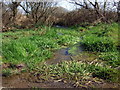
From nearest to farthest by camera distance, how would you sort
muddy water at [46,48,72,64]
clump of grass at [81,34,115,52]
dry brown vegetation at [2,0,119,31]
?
muddy water at [46,48,72,64], clump of grass at [81,34,115,52], dry brown vegetation at [2,0,119,31]

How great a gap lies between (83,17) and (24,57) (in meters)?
12.2

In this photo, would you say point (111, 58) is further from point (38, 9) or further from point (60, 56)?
point (38, 9)

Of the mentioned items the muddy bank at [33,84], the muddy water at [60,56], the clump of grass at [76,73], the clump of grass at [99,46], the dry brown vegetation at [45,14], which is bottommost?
the muddy bank at [33,84]

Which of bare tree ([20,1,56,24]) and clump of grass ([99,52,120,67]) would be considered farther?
bare tree ([20,1,56,24])

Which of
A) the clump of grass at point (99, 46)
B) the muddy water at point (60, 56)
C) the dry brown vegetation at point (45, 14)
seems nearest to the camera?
the muddy water at point (60, 56)

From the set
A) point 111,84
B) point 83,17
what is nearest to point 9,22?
point 83,17

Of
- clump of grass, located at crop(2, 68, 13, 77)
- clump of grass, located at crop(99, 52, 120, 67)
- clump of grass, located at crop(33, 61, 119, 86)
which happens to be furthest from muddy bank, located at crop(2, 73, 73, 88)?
clump of grass, located at crop(99, 52, 120, 67)

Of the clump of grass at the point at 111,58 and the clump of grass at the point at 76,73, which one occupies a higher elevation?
the clump of grass at the point at 111,58

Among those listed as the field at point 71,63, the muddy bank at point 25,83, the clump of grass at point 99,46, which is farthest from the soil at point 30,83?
the clump of grass at point 99,46

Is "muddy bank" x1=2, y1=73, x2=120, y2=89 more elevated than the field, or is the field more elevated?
the field

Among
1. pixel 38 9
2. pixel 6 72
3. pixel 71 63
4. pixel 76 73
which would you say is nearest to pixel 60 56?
pixel 71 63

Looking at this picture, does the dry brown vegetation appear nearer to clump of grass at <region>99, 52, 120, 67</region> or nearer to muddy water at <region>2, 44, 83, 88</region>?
clump of grass at <region>99, 52, 120, 67</region>

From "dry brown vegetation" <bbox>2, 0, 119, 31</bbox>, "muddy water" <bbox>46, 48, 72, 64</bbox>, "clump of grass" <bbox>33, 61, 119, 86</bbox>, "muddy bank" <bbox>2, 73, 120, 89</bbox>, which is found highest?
"dry brown vegetation" <bbox>2, 0, 119, 31</bbox>

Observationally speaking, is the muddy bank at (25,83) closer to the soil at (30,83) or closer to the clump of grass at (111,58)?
the soil at (30,83)
